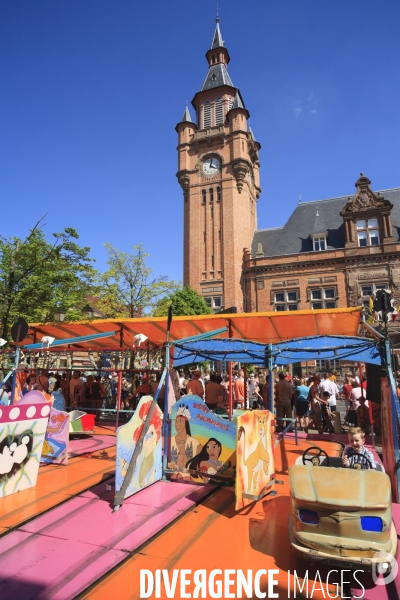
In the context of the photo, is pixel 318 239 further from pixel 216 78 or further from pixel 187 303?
pixel 216 78

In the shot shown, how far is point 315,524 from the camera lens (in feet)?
12.3

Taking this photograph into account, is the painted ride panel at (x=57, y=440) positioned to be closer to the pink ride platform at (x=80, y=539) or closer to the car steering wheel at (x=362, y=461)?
the pink ride platform at (x=80, y=539)

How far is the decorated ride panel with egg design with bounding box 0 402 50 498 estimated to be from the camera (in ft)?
19.4

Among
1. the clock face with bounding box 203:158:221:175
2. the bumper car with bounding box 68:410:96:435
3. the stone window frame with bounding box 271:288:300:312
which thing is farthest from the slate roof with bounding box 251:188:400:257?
the bumper car with bounding box 68:410:96:435

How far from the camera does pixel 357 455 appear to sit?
16.2ft

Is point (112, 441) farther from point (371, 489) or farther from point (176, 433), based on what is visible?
point (371, 489)

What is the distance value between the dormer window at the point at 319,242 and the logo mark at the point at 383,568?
3550cm

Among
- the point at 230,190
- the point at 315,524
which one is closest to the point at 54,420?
the point at 315,524

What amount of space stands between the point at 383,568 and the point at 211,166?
43.2 metres

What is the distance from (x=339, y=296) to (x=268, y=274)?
7287 mm

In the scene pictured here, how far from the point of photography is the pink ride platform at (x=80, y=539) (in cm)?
350

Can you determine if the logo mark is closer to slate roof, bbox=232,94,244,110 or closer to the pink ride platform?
the pink ride platform

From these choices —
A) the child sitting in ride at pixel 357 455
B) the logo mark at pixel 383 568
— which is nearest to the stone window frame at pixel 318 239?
the child sitting in ride at pixel 357 455

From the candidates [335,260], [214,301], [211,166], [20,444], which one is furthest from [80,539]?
[211,166]
